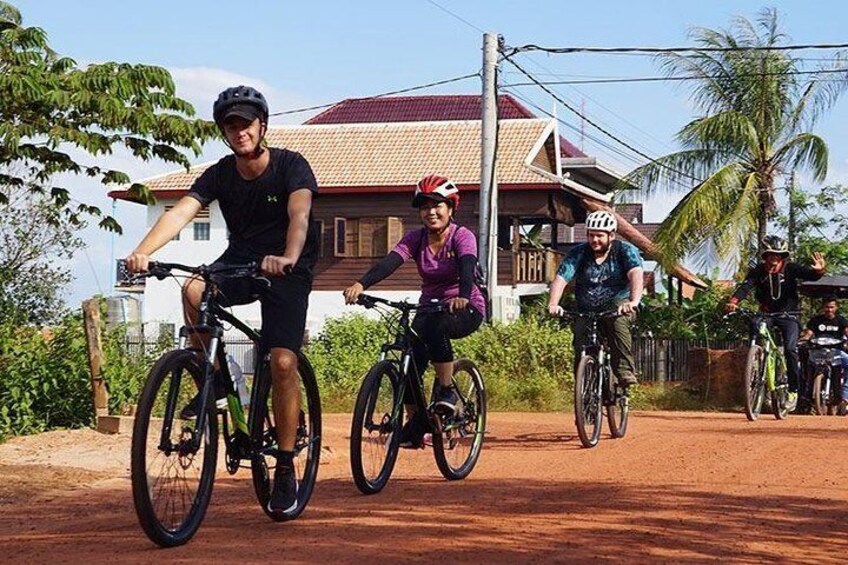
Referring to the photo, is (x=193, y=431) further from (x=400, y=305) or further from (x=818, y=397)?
(x=818, y=397)

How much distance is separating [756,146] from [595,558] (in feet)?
88.4

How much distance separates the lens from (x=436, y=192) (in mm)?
9555

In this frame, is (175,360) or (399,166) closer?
(175,360)

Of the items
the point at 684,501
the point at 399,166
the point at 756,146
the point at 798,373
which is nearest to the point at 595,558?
the point at 684,501

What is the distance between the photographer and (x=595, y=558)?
21.4 feet

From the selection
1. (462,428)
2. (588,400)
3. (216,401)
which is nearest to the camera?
(216,401)

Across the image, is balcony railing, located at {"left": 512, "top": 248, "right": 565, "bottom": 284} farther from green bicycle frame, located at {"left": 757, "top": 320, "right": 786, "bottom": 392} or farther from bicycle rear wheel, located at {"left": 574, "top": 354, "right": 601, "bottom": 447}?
bicycle rear wheel, located at {"left": 574, "top": 354, "right": 601, "bottom": 447}

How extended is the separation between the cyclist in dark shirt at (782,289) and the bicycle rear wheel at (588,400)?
13.3 ft

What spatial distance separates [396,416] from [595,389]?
3.59 m

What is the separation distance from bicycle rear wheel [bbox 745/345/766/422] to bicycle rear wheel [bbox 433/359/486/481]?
5.76m

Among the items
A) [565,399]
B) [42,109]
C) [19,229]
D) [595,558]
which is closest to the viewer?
[595,558]

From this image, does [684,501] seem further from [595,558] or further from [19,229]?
[19,229]

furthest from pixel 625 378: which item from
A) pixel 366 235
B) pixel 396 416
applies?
pixel 366 235

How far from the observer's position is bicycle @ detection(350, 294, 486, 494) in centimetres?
890
